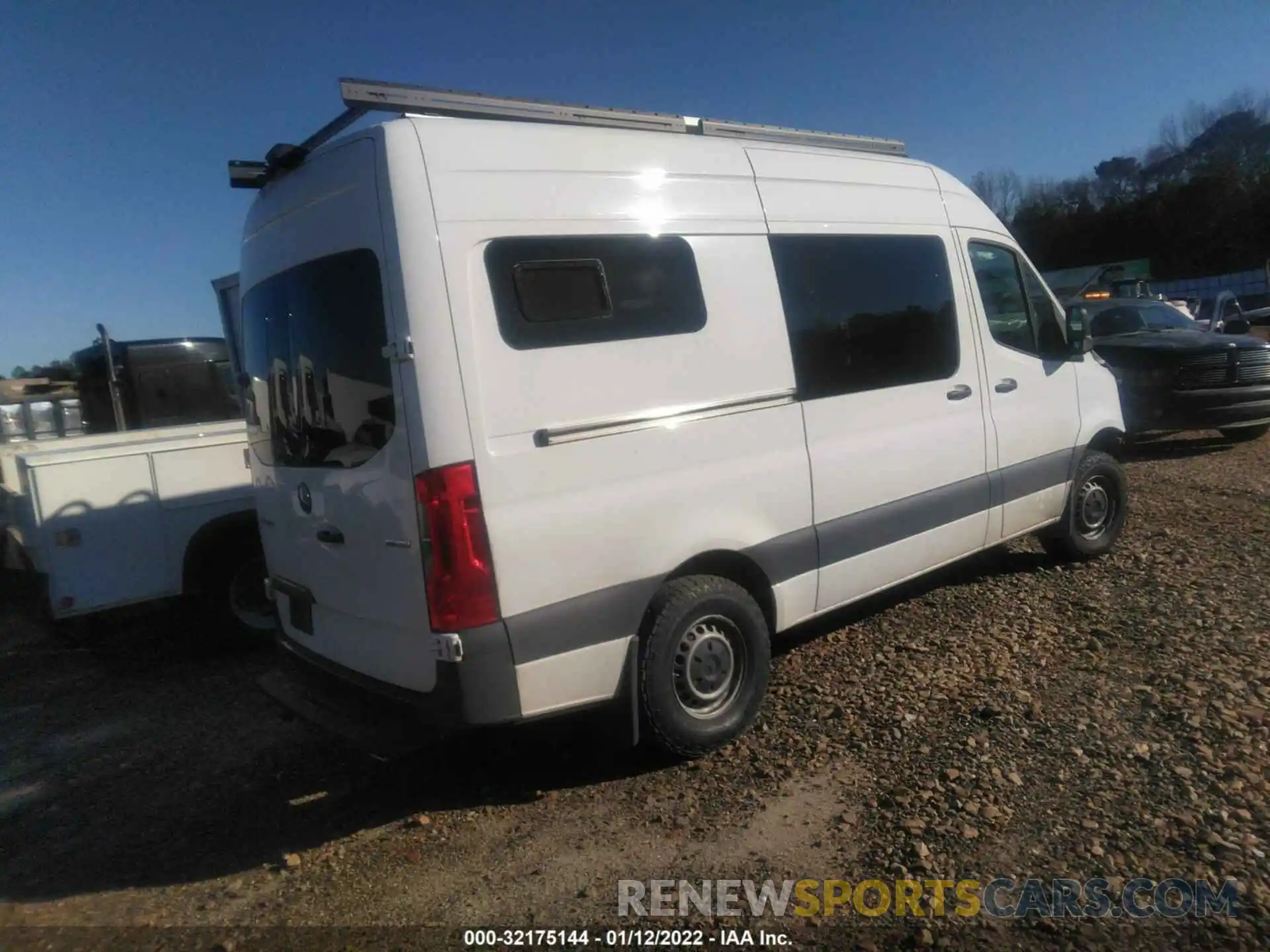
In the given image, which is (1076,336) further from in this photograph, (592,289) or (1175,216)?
(1175,216)

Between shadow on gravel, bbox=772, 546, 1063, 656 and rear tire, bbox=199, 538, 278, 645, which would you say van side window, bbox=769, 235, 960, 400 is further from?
rear tire, bbox=199, 538, 278, 645

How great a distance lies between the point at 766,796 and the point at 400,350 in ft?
7.35

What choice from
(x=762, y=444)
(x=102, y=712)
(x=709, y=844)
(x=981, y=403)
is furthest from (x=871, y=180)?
(x=102, y=712)

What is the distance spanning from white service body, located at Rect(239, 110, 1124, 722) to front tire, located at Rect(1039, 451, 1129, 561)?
1653 mm

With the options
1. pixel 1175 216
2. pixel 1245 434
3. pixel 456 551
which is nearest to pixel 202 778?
pixel 456 551

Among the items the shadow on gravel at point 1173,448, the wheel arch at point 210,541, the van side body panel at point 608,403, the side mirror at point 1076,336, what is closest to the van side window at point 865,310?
the van side body panel at point 608,403

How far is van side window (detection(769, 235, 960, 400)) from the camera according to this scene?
167 inches

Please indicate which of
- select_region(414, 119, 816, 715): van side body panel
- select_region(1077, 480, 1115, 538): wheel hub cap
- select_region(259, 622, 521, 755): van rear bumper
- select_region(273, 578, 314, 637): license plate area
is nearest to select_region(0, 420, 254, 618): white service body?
select_region(273, 578, 314, 637): license plate area

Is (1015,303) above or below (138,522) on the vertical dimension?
above

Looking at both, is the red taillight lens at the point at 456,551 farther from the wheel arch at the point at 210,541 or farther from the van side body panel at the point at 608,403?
the wheel arch at the point at 210,541

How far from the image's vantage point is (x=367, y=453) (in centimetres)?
334

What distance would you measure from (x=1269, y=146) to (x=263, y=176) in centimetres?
6330

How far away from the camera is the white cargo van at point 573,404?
316cm

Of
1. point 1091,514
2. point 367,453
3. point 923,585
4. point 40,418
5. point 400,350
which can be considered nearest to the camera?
point 400,350
